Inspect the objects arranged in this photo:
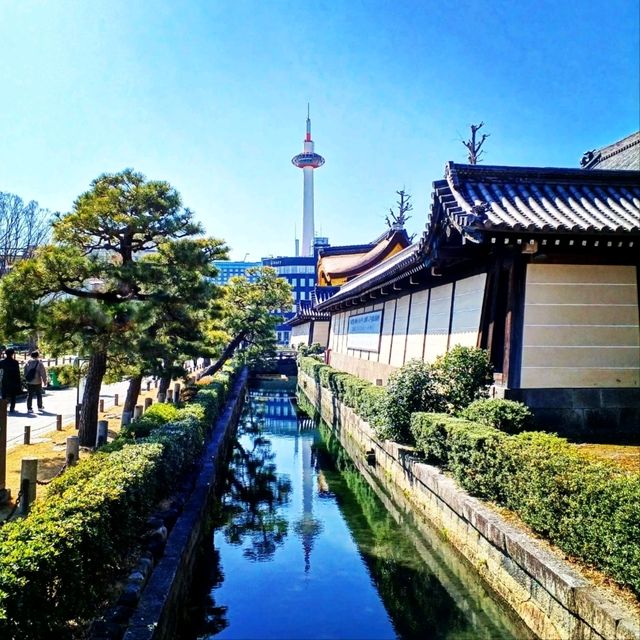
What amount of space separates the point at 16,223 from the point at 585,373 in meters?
33.9

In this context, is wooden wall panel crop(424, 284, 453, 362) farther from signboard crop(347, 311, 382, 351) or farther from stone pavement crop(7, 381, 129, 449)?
stone pavement crop(7, 381, 129, 449)

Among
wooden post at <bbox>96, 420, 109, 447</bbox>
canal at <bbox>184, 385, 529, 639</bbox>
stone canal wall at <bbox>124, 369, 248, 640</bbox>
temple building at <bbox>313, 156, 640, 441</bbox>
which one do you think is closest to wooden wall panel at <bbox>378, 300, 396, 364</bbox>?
canal at <bbox>184, 385, 529, 639</bbox>

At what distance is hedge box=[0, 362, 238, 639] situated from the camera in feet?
10.9

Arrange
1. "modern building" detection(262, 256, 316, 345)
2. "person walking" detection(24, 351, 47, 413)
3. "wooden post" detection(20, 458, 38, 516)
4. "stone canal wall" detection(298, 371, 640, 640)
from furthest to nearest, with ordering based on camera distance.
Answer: "modern building" detection(262, 256, 316, 345) → "person walking" detection(24, 351, 47, 413) → "wooden post" detection(20, 458, 38, 516) → "stone canal wall" detection(298, 371, 640, 640)

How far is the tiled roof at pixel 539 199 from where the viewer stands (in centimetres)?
844

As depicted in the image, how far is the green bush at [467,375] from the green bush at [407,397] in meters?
0.41

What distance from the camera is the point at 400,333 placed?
1602 centimetres

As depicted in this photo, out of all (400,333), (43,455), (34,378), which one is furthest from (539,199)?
(34,378)

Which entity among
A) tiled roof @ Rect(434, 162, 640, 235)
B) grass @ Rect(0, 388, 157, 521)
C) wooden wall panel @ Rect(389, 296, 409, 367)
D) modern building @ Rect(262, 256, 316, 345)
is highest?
A: modern building @ Rect(262, 256, 316, 345)

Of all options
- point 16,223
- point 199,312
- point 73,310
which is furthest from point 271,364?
point 73,310

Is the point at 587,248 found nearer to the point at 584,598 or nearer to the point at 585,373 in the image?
the point at 585,373

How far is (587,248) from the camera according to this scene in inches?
364

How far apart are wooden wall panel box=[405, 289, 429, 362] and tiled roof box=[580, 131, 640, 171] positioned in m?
7.56

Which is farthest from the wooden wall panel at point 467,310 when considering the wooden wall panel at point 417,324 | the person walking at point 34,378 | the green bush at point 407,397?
the person walking at point 34,378
